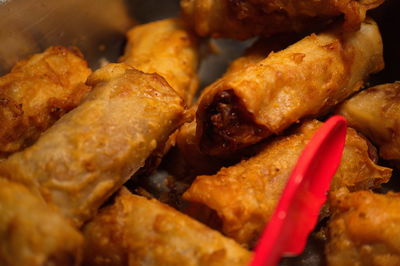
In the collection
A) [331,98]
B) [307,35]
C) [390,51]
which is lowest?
[390,51]

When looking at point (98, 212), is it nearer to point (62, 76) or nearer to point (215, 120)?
point (215, 120)

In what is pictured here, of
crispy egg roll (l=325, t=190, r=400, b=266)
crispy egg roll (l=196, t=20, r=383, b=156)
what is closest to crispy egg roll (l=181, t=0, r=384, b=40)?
crispy egg roll (l=196, t=20, r=383, b=156)

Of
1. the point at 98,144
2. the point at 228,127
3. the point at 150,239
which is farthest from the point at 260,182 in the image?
the point at 98,144

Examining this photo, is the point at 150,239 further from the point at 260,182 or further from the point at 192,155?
the point at 192,155

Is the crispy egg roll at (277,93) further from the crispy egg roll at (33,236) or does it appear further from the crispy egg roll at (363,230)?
the crispy egg roll at (33,236)

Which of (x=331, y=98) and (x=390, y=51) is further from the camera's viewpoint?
(x=390, y=51)

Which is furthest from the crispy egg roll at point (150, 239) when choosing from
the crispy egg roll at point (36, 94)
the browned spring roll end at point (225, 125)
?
the crispy egg roll at point (36, 94)

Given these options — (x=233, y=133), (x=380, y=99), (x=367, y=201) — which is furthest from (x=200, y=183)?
(x=380, y=99)
